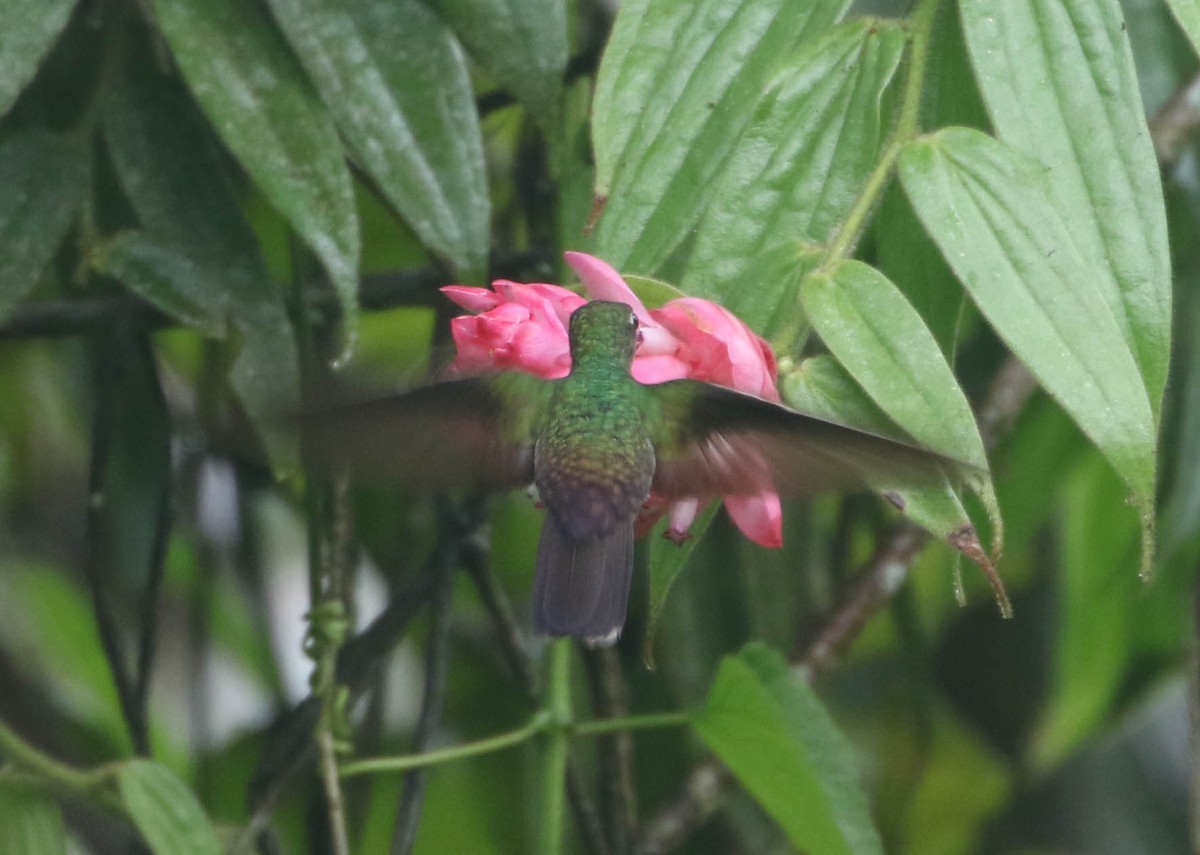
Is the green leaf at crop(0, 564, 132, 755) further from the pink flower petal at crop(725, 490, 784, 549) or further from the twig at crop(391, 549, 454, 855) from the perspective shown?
the pink flower petal at crop(725, 490, 784, 549)

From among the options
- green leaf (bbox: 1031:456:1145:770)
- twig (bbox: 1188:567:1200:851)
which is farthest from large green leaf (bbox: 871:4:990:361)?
green leaf (bbox: 1031:456:1145:770)

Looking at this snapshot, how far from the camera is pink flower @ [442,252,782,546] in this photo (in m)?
0.50

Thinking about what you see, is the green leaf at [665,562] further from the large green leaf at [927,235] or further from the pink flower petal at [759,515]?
the large green leaf at [927,235]

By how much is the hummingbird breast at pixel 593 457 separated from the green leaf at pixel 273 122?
109mm

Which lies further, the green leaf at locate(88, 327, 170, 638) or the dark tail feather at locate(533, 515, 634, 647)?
the green leaf at locate(88, 327, 170, 638)

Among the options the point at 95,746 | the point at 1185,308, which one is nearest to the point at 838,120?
the point at 1185,308

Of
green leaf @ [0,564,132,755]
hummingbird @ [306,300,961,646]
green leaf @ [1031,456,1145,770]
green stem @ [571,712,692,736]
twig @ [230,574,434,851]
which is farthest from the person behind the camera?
green leaf @ [0,564,132,755]

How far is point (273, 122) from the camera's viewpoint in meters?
→ 0.67

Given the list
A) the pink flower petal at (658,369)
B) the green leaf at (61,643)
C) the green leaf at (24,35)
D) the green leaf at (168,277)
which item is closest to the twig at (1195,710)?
the pink flower petal at (658,369)

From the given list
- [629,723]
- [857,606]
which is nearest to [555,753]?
[629,723]

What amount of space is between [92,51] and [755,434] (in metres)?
0.51

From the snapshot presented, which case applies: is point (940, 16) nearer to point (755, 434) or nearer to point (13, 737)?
point (755, 434)

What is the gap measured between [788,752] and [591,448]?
21 centimetres

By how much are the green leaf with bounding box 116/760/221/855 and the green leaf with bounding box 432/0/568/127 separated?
41 centimetres
